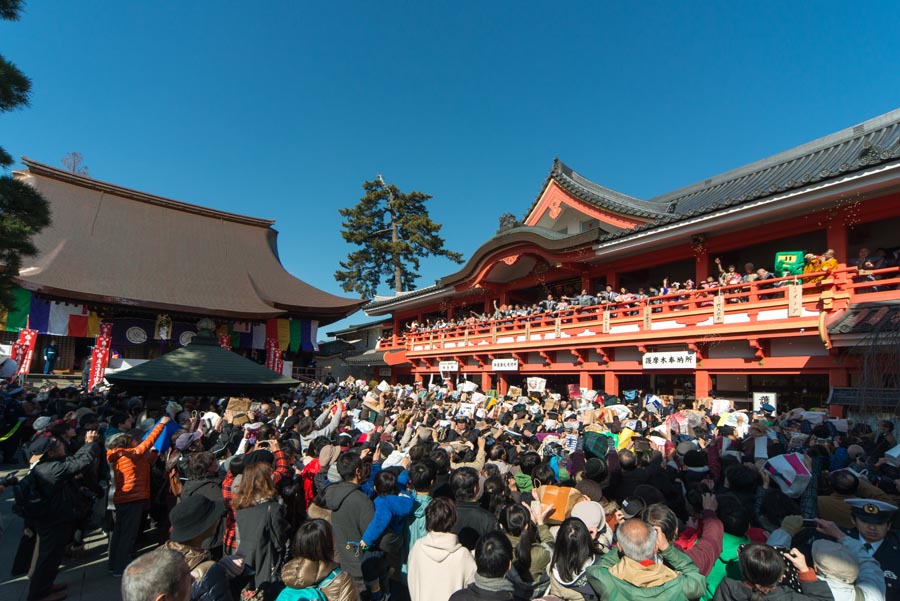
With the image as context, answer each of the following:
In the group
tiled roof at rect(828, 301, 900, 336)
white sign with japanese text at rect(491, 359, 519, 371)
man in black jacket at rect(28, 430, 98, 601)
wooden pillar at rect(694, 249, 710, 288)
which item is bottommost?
man in black jacket at rect(28, 430, 98, 601)

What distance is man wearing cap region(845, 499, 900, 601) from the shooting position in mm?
2824

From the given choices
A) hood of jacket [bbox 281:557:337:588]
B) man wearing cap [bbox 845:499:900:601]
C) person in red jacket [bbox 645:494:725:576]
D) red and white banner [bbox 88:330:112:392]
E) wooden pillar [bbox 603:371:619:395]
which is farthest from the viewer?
red and white banner [bbox 88:330:112:392]

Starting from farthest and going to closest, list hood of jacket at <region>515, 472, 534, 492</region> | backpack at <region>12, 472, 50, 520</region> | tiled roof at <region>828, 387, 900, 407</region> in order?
hood of jacket at <region>515, 472, 534, 492</region>
backpack at <region>12, 472, 50, 520</region>
tiled roof at <region>828, 387, 900, 407</region>

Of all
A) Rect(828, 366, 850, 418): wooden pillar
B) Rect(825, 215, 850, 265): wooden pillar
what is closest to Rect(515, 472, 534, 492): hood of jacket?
Rect(828, 366, 850, 418): wooden pillar

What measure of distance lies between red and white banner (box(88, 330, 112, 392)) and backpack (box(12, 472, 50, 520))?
16143mm

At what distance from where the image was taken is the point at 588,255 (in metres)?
14.5

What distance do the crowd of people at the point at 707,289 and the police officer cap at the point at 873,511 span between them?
7.71 metres

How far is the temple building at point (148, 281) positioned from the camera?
703 inches

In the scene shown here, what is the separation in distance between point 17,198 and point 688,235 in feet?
43.3

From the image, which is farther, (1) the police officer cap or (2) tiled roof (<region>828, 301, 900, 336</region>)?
(2) tiled roof (<region>828, 301, 900, 336</region>)

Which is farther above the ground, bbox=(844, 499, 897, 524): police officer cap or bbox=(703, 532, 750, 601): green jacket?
bbox=(844, 499, 897, 524): police officer cap

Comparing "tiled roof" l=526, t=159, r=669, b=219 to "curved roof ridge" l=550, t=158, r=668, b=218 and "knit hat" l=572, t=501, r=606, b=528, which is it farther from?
"knit hat" l=572, t=501, r=606, b=528

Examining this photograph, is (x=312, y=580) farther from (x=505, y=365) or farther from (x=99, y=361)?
(x=99, y=361)

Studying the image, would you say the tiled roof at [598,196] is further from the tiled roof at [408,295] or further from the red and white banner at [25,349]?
the red and white banner at [25,349]
